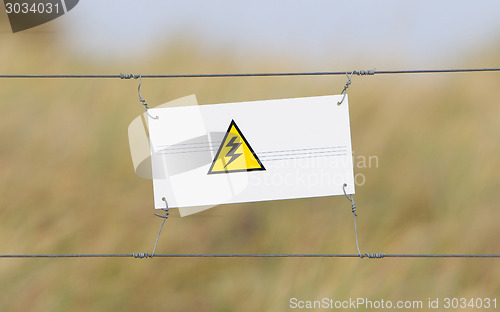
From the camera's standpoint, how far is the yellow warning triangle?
0.92 metres

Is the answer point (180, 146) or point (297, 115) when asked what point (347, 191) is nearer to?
point (297, 115)

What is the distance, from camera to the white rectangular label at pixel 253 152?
923 mm

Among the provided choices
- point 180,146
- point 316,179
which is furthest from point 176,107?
point 316,179

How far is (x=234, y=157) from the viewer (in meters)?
0.92

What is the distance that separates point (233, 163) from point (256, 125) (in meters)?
0.08

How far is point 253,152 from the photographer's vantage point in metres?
0.93

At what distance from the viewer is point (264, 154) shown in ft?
3.04

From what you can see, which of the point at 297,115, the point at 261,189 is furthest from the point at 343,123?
the point at 261,189

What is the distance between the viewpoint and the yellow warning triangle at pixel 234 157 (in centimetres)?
92

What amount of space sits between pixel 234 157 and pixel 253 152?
37 mm

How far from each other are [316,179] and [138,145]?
353 millimetres

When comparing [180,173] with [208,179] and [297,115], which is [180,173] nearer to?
[208,179]

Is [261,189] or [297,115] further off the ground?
[297,115]

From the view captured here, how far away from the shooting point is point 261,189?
924mm
